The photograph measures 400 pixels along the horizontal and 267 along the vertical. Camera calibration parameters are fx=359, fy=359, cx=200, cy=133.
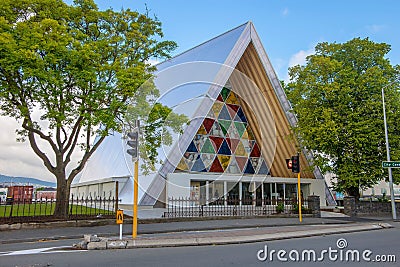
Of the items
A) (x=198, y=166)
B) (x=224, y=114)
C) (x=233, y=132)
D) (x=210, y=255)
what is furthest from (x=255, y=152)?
(x=210, y=255)

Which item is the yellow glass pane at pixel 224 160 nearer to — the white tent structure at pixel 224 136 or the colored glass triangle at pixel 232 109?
the white tent structure at pixel 224 136

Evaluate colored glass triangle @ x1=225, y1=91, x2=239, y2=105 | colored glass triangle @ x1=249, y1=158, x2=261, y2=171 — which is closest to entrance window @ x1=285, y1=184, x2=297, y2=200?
colored glass triangle @ x1=249, y1=158, x2=261, y2=171

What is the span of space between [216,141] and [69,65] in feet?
46.5

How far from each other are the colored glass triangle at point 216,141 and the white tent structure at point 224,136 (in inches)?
1.5

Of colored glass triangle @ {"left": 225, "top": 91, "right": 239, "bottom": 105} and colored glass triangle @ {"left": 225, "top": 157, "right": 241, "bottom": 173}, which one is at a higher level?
colored glass triangle @ {"left": 225, "top": 91, "right": 239, "bottom": 105}

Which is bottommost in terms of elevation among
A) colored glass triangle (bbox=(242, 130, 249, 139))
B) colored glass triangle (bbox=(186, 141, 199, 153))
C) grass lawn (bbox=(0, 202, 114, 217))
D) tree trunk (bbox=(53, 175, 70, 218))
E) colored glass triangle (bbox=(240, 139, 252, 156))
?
grass lawn (bbox=(0, 202, 114, 217))

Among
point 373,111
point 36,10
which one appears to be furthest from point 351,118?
point 36,10

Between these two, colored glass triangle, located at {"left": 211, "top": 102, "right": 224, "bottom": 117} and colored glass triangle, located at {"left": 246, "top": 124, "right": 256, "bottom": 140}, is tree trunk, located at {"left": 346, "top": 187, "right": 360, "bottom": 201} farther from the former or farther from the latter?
colored glass triangle, located at {"left": 211, "top": 102, "right": 224, "bottom": 117}

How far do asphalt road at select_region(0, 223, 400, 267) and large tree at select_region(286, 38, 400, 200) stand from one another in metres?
13.5

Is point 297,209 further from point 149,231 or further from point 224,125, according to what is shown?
point 149,231

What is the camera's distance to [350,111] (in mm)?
23891

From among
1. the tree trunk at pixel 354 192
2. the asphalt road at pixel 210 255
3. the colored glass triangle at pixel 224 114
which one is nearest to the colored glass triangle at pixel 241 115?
the colored glass triangle at pixel 224 114

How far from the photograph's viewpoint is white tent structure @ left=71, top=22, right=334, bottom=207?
23.0 meters

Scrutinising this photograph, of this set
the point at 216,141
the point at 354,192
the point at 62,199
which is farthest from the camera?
the point at 216,141
